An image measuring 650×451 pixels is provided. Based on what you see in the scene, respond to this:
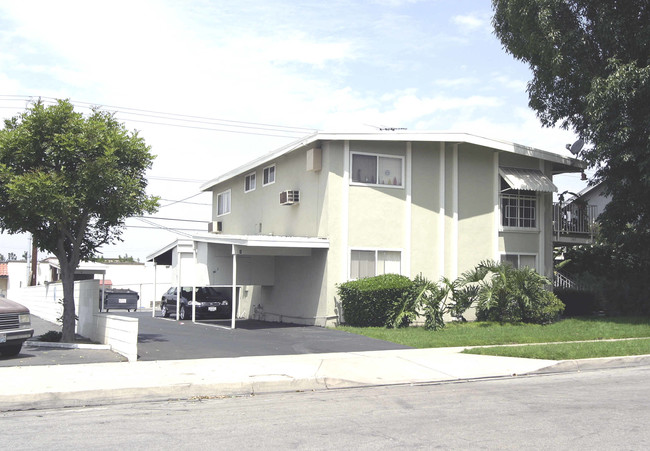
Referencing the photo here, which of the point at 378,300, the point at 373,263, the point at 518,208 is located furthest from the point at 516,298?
the point at 518,208

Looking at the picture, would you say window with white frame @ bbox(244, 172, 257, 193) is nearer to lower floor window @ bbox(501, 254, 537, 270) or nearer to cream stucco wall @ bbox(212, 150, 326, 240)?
cream stucco wall @ bbox(212, 150, 326, 240)

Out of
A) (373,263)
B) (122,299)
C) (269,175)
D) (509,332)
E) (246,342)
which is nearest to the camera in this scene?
(246,342)

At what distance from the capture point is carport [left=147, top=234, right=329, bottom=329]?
67.3 feet

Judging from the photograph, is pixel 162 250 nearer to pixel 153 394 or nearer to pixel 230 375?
pixel 230 375

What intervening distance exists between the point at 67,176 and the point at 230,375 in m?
6.42

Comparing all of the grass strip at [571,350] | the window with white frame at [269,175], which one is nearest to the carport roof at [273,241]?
the window with white frame at [269,175]

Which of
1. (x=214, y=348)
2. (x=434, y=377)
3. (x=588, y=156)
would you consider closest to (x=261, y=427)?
(x=434, y=377)

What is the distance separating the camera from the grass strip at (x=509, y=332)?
54.2 ft

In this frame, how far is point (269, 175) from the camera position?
25672 mm

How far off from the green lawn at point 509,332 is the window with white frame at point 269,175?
757cm

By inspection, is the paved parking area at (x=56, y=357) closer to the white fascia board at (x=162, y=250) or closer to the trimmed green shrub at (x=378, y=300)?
the trimmed green shrub at (x=378, y=300)

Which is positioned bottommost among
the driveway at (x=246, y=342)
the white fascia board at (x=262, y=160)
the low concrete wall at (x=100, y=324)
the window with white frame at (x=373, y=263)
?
the driveway at (x=246, y=342)

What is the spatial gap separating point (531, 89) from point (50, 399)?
18652 mm

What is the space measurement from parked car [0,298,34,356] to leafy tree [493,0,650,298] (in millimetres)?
15565
